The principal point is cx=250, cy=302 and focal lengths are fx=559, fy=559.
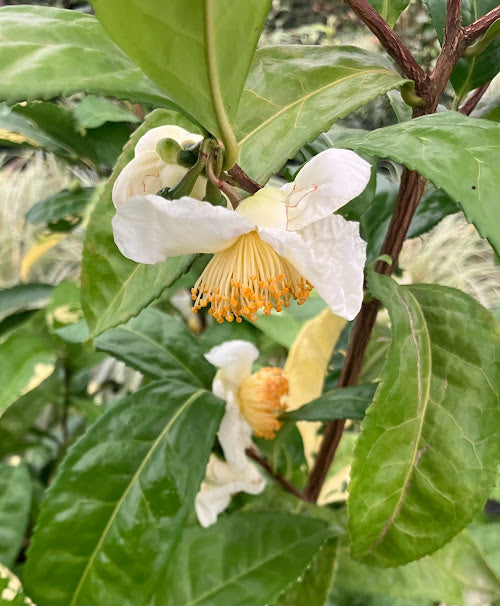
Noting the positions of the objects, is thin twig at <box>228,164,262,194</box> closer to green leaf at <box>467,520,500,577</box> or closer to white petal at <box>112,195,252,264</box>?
white petal at <box>112,195,252,264</box>

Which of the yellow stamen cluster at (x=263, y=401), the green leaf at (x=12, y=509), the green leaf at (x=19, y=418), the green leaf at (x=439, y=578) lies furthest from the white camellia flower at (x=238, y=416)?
the green leaf at (x=19, y=418)

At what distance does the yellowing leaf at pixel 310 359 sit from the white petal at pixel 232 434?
0.14 metres

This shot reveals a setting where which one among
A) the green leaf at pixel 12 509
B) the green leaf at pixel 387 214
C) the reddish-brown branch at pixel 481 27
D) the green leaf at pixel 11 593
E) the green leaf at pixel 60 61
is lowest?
the green leaf at pixel 12 509

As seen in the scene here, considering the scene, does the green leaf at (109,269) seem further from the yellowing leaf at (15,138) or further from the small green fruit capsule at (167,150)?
the yellowing leaf at (15,138)

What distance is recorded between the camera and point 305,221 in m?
0.29

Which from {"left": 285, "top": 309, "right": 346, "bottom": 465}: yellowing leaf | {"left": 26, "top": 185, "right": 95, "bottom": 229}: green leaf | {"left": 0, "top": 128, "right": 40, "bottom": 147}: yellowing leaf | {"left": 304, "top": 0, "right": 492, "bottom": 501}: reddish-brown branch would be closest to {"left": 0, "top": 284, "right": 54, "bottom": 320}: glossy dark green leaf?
{"left": 26, "top": 185, "right": 95, "bottom": 229}: green leaf

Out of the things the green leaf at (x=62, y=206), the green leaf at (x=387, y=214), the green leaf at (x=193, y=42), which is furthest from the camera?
the green leaf at (x=62, y=206)

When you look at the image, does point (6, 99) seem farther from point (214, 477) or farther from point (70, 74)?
point (214, 477)

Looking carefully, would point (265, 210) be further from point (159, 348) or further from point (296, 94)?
point (159, 348)

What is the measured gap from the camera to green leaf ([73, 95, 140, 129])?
0.77 metres

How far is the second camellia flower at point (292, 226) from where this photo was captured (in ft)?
0.85

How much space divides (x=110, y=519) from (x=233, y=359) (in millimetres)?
186

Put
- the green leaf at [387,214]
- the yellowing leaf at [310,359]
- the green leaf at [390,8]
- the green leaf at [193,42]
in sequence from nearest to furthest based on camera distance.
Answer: the green leaf at [193,42], the green leaf at [390,8], the green leaf at [387,214], the yellowing leaf at [310,359]

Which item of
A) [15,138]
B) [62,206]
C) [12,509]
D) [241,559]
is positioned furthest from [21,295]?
[241,559]
